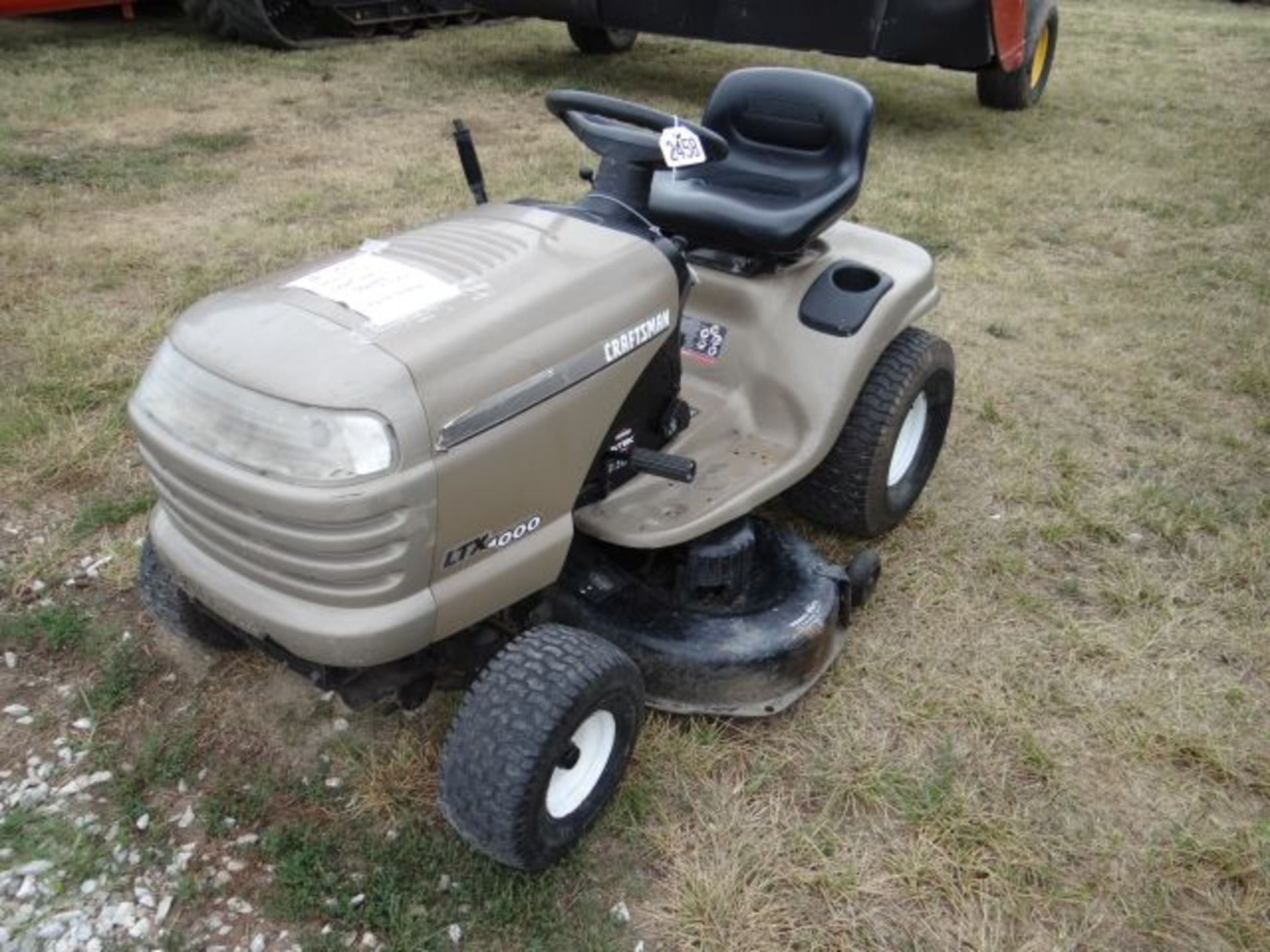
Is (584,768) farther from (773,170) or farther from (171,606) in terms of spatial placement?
(773,170)

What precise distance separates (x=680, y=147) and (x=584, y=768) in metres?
1.17

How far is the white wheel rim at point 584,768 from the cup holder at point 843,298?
3.57 feet

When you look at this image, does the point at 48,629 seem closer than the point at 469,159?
No

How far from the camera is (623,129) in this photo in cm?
222

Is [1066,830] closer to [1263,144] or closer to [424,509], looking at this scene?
[424,509]

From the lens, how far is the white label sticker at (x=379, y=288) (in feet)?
5.90

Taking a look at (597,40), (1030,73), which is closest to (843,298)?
(1030,73)

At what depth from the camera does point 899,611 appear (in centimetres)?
269

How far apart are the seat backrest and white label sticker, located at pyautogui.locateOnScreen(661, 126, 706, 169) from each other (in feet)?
2.18

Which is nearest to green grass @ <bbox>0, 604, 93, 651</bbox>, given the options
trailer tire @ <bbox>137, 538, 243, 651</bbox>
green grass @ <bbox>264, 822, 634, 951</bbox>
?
trailer tire @ <bbox>137, 538, 243, 651</bbox>

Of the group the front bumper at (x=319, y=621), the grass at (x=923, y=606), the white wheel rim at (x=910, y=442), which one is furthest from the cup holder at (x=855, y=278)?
the front bumper at (x=319, y=621)

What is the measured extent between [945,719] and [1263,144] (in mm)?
5896

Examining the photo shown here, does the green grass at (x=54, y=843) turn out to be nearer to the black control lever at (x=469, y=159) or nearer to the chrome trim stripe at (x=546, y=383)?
the chrome trim stripe at (x=546, y=383)

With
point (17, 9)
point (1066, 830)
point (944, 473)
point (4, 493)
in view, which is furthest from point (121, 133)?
point (1066, 830)
